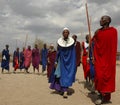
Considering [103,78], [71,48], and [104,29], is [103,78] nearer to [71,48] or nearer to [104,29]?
[104,29]

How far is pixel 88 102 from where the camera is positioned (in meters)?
10.0

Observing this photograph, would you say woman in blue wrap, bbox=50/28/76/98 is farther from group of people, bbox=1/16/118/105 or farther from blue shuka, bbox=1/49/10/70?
blue shuka, bbox=1/49/10/70

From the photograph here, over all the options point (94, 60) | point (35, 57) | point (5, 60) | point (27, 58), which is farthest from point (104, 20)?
point (27, 58)

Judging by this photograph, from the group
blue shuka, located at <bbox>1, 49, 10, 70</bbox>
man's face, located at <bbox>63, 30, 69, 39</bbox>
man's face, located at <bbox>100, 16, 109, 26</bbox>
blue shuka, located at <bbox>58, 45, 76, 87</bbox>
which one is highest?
man's face, located at <bbox>100, 16, 109, 26</bbox>

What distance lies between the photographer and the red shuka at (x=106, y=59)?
961 cm

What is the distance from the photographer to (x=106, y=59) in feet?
31.6

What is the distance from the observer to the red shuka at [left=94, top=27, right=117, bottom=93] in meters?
9.61

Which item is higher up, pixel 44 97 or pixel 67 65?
pixel 67 65

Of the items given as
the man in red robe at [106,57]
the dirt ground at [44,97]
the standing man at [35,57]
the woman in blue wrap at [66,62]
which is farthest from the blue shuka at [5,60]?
the man in red robe at [106,57]

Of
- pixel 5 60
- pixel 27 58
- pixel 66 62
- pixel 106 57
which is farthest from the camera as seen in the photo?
pixel 27 58

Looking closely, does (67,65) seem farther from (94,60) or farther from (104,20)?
(104,20)

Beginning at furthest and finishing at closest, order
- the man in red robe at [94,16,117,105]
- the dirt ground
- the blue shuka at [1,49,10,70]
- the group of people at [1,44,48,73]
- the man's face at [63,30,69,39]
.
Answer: the blue shuka at [1,49,10,70] → the group of people at [1,44,48,73] → the man's face at [63,30,69,39] → the dirt ground → the man in red robe at [94,16,117,105]

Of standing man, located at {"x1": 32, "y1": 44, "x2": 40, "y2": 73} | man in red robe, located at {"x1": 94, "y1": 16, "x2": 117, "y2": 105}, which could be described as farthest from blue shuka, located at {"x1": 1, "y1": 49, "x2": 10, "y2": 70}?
man in red robe, located at {"x1": 94, "y1": 16, "x2": 117, "y2": 105}

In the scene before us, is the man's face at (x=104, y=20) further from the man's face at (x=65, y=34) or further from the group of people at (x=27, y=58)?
the group of people at (x=27, y=58)
